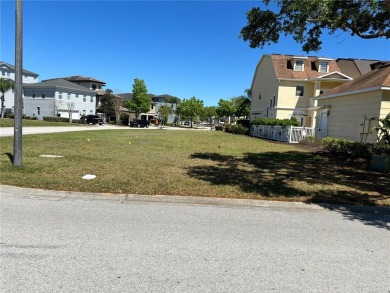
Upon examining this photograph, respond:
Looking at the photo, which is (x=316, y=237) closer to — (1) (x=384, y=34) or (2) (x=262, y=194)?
(2) (x=262, y=194)

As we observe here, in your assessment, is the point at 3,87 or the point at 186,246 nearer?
the point at 186,246

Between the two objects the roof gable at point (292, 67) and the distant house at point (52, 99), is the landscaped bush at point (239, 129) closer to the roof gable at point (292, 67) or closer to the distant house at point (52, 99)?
the roof gable at point (292, 67)

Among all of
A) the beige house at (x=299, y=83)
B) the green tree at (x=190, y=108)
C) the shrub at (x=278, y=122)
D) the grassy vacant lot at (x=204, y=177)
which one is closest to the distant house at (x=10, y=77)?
the green tree at (x=190, y=108)

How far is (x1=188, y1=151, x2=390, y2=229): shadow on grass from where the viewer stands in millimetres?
6676

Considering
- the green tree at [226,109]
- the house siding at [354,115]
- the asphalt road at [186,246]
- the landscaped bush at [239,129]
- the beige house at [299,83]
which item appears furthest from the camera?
the green tree at [226,109]

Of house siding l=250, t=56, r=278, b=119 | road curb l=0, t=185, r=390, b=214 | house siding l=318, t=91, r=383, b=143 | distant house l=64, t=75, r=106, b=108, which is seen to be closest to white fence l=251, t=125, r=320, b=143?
house siding l=318, t=91, r=383, b=143

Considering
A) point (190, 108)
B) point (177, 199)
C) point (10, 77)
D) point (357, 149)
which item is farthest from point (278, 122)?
point (10, 77)

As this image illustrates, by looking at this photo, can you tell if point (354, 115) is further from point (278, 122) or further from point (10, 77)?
point (10, 77)

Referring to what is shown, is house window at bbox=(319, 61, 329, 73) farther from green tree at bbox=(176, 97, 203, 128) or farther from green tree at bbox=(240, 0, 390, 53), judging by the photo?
green tree at bbox=(176, 97, 203, 128)

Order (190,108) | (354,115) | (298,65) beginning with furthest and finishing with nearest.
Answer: (190,108) → (298,65) → (354,115)

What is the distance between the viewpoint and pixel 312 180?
8977 millimetres

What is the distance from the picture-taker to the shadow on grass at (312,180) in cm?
668

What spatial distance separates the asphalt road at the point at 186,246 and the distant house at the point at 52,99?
54740 millimetres

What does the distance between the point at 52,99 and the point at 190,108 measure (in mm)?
28381
